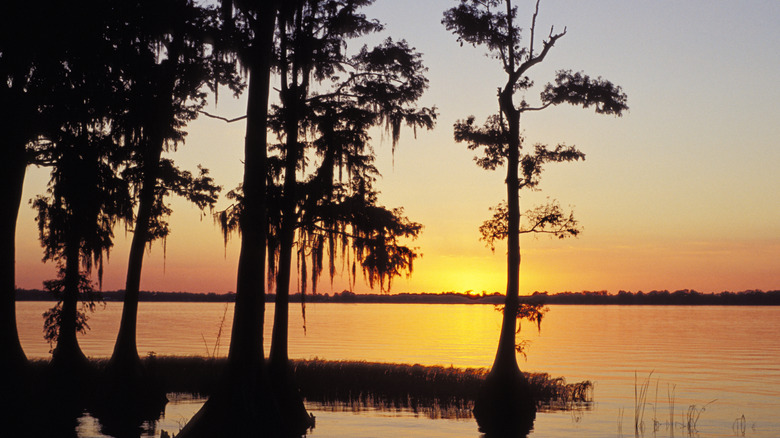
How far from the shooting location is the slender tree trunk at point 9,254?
632 inches

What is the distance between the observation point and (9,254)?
1617cm

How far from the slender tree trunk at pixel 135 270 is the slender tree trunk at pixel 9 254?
649 centimetres

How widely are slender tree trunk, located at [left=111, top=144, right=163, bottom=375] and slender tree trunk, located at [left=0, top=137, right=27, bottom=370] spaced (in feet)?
21.3

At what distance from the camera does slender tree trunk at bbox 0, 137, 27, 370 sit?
52.7 feet

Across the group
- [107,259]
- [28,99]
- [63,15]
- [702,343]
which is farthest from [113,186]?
[702,343]

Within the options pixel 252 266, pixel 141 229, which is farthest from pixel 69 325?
pixel 252 266

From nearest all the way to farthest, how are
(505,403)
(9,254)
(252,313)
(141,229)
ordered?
1. (9,254)
2. (252,313)
3. (505,403)
4. (141,229)

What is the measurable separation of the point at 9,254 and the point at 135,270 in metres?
8.05

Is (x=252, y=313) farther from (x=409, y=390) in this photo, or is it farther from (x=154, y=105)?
(x=409, y=390)

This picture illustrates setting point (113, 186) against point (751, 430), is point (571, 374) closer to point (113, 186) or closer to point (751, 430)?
point (751, 430)

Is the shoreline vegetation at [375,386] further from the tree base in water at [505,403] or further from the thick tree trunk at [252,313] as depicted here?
the thick tree trunk at [252,313]

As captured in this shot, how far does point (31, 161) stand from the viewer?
23.2 metres

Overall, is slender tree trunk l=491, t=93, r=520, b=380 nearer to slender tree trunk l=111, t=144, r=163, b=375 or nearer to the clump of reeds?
the clump of reeds

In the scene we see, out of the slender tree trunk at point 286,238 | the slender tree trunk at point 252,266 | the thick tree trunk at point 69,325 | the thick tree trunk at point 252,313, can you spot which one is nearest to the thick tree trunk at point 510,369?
the slender tree trunk at point 286,238
